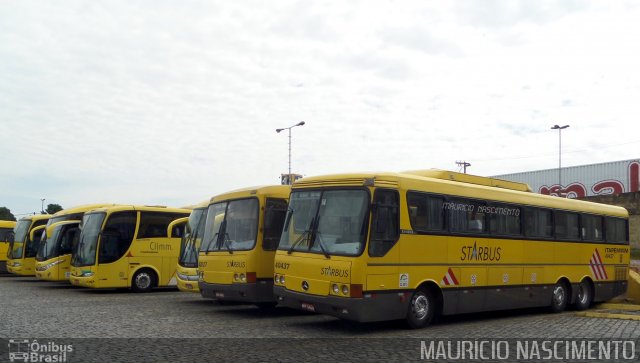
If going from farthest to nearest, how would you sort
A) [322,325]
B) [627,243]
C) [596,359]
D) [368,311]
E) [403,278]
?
[627,243], [322,325], [403,278], [368,311], [596,359]

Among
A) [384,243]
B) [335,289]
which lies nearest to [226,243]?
[335,289]

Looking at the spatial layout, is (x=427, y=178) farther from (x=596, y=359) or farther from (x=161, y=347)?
(x=161, y=347)

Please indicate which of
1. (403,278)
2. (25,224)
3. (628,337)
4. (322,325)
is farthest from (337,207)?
(25,224)

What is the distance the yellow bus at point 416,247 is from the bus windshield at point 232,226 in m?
1.61

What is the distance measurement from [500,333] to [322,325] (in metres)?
3.43

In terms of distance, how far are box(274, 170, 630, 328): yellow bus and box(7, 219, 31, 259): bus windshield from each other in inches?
749

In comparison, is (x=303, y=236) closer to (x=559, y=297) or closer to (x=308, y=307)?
(x=308, y=307)

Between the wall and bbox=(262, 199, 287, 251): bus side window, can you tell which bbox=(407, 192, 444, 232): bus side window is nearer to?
bbox=(262, 199, 287, 251): bus side window

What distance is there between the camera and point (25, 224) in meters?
27.6

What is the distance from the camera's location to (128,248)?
2066 centimetres

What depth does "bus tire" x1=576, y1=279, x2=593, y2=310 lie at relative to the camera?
56.3ft

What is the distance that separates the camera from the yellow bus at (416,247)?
36.5 feet

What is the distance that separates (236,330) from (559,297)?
30.4 feet
